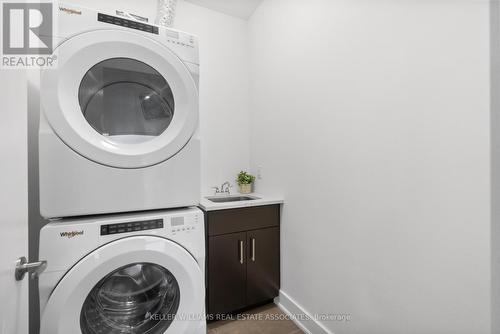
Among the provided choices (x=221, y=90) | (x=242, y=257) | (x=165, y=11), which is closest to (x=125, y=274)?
(x=242, y=257)

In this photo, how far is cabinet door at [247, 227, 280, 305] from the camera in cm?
187

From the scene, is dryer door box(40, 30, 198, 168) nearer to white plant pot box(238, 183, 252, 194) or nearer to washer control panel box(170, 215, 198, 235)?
washer control panel box(170, 215, 198, 235)

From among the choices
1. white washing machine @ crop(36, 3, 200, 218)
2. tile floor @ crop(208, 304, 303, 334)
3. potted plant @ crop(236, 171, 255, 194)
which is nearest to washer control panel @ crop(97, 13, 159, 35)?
white washing machine @ crop(36, 3, 200, 218)

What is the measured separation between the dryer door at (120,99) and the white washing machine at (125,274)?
0.30m

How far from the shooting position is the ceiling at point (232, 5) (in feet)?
7.31

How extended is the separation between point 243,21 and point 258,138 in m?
1.28

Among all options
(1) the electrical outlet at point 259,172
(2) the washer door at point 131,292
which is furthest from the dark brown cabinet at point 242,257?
(2) the washer door at point 131,292

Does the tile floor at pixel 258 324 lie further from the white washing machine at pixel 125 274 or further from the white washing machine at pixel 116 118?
the white washing machine at pixel 116 118

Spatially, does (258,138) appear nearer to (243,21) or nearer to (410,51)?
(243,21)

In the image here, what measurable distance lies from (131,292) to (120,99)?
3.23ft

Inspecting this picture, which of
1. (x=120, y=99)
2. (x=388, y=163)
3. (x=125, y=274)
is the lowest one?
(x=125, y=274)

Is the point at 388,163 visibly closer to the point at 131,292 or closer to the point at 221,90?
the point at 131,292

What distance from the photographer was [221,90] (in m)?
2.38

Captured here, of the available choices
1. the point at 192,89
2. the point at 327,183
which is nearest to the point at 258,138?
the point at 327,183
